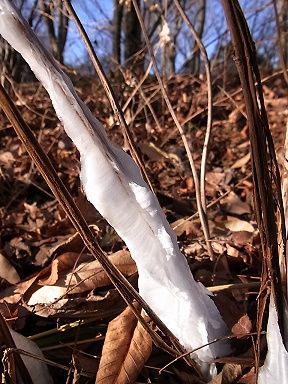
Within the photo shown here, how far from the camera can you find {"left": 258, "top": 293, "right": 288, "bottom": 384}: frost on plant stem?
0.71 m

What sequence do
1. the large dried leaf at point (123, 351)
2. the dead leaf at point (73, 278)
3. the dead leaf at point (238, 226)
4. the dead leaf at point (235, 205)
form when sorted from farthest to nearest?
the dead leaf at point (235, 205) < the dead leaf at point (238, 226) < the dead leaf at point (73, 278) < the large dried leaf at point (123, 351)

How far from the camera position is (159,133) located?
2.69 metres

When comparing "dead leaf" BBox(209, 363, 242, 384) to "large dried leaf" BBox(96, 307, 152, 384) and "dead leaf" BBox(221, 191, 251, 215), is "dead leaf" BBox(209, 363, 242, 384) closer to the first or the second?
"large dried leaf" BBox(96, 307, 152, 384)

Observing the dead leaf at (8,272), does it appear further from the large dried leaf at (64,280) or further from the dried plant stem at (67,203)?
the dried plant stem at (67,203)

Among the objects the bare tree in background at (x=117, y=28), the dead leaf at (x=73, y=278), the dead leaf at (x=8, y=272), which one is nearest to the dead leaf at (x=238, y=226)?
the dead leaf at (x=73, y=278)

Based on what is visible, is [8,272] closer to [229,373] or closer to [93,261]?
[93,261]

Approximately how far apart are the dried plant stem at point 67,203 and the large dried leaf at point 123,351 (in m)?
0.07

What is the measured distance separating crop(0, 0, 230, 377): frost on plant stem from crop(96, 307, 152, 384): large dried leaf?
8cm

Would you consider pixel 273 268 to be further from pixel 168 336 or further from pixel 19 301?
pixel 19 301

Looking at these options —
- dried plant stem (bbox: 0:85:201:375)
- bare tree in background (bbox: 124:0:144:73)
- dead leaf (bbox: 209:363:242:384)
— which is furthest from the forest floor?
bare tree in background (bbox: 124:0:144:73)

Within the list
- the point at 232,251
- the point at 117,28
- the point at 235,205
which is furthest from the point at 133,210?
the point at 117,28

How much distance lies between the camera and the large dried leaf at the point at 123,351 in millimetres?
807

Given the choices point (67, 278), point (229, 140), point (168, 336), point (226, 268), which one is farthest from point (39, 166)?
point (229, 140)

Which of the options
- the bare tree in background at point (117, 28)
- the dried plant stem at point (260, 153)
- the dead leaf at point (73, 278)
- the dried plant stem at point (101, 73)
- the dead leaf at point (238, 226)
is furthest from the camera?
the bare tree in background at point (117, 28)
